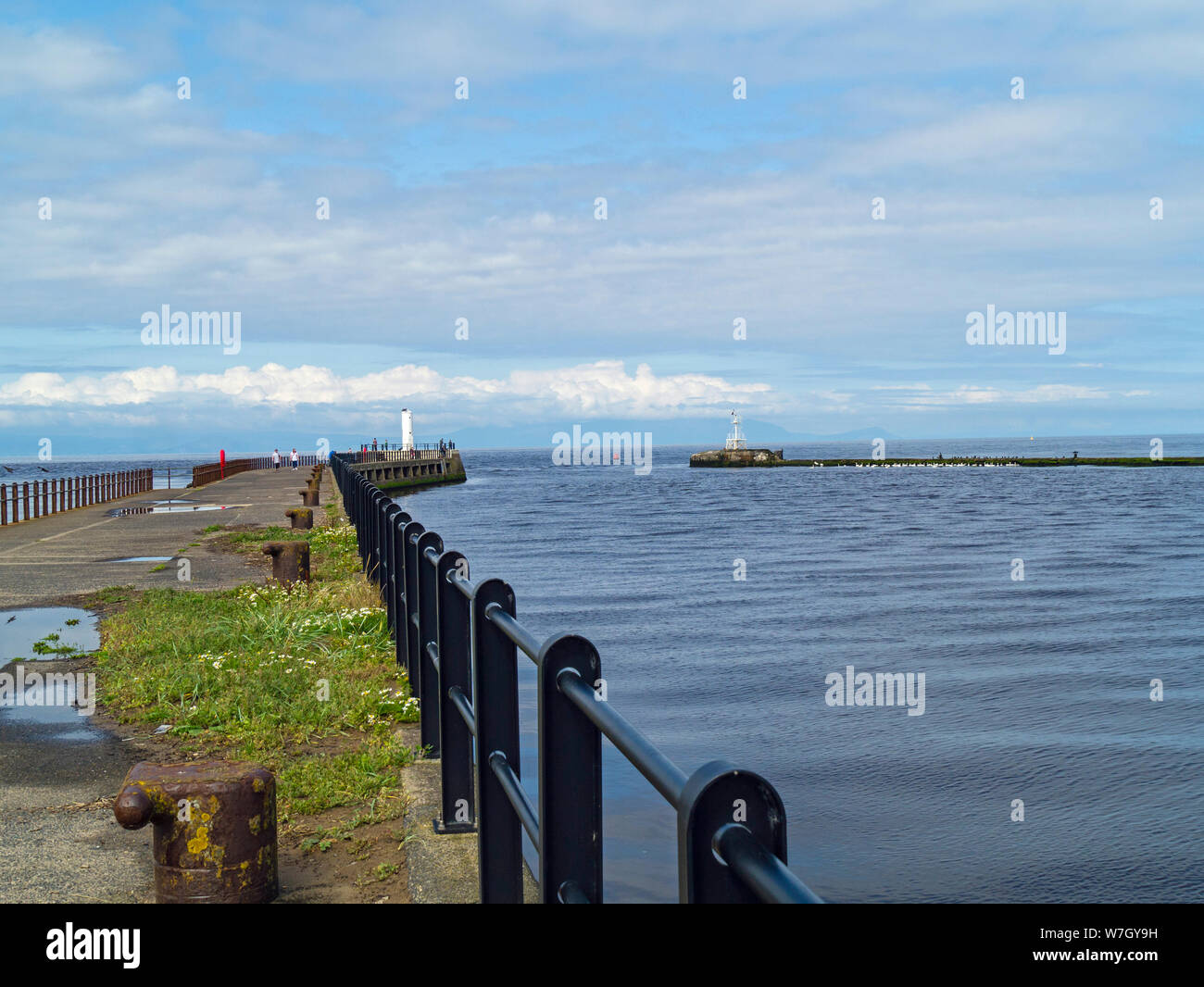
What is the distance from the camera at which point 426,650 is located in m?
5.61

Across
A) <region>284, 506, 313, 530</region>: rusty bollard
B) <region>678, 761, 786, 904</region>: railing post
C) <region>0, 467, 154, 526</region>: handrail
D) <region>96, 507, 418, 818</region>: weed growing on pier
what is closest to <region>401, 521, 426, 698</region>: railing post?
<region>96, 507, 418, 818</region>: weed growing on pier

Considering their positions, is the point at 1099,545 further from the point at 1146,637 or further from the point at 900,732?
the point at 900,732

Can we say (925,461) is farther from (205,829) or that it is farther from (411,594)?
(205,829)

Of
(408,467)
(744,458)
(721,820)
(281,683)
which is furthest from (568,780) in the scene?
(744,458)

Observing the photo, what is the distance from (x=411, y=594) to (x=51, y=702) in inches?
105

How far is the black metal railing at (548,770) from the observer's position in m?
1.51

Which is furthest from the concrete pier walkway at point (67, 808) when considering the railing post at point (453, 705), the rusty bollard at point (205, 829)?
the railing post at point (453, 705)

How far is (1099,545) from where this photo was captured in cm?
3503

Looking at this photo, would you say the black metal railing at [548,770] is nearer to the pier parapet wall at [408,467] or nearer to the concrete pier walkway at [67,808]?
the concrete pier walkway at [67,808]

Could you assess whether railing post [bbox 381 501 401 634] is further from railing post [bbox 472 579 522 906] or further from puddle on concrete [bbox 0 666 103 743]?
railing post [bbox 472 579 522 906]

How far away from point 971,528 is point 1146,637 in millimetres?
24998

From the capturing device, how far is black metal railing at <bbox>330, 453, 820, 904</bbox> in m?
1.51

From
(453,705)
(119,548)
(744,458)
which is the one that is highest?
(744,458)

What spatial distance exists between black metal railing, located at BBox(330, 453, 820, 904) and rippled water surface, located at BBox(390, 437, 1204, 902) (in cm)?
281
